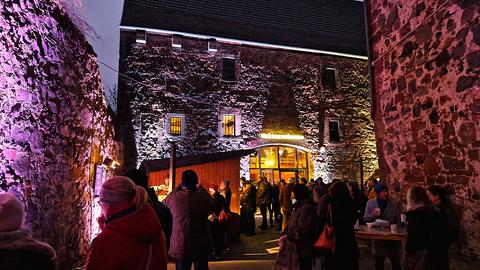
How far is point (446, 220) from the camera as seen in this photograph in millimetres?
3805

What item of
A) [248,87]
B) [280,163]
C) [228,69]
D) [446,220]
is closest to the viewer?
[446,220]

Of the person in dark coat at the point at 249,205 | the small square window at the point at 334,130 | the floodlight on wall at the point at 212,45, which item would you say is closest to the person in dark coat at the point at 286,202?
the person in dark coat at the point at 249,205

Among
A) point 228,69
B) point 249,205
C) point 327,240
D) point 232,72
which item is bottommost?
point 327,240

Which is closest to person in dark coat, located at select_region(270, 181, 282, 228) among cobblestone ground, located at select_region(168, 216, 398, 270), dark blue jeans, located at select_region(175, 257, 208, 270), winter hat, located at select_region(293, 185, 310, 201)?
cobblestone ground, located at select_region(168, 216, 398, 270)

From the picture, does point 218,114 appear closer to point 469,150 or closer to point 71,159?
point 71,159

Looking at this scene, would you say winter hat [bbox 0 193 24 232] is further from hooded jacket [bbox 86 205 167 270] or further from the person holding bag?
the person holding bag

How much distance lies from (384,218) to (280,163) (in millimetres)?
13455

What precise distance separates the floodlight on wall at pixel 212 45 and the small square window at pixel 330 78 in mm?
6090

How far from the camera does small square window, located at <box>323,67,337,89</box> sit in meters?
20.2

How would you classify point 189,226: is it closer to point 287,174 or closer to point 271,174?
point 271,174

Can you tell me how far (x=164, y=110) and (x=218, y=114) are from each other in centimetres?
256

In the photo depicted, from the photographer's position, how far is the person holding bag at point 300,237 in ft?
16.0

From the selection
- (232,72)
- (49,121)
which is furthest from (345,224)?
(232,72)

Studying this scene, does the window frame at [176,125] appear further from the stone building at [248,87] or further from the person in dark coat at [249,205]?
the person in dark coat at [249,205]
